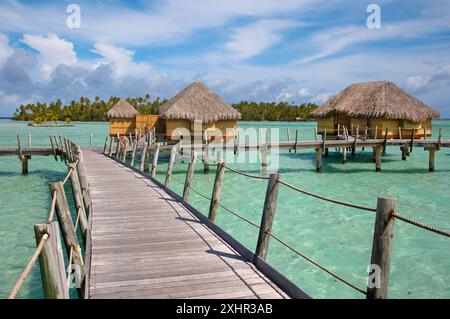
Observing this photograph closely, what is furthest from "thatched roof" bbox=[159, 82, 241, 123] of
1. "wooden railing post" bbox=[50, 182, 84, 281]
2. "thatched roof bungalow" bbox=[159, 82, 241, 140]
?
"wooden railing post" bbox=[50, 182, 84, 281]

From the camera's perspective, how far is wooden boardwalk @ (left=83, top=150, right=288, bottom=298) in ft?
12.8

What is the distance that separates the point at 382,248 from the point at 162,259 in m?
2.73

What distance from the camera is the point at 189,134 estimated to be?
78.8 feet

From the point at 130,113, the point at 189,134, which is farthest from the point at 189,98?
the point at 130,113

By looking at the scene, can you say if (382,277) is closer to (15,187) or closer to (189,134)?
(15,187)

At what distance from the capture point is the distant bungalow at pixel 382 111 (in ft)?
80.9

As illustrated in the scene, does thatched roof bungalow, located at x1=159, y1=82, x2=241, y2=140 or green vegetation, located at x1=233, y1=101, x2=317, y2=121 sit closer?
thatched roof bungalow, located at x1=159, y1=82, x2=241, y2=140

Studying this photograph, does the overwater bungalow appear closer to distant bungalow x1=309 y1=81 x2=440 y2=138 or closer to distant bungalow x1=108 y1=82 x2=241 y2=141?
distant bungalow x1=108 y1=82 x2=241 y2=141

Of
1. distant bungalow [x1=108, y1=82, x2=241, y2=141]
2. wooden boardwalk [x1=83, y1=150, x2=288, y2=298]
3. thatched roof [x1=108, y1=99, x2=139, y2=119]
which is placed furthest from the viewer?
thatched roof [x1=108, y1=99, x2=139, y2=119]

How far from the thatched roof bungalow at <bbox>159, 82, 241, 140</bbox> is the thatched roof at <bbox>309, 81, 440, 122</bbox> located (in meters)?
7.74

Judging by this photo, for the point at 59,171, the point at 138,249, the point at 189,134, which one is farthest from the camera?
the point at 189,134

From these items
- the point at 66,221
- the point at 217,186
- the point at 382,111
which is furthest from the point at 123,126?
the point at 66,221

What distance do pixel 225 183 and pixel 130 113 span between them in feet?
46.4
